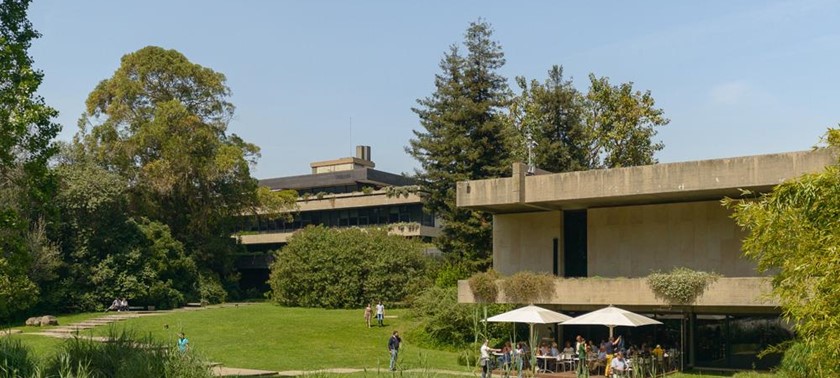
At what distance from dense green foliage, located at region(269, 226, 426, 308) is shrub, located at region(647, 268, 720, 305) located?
21.1 meters

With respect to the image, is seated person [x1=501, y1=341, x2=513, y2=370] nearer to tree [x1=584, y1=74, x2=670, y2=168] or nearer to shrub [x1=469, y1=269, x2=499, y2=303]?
shrub [x1=469, y1=269, x2=499, y2=303]

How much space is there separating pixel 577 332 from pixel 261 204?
30035mm

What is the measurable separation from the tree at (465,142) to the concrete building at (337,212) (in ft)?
43.3

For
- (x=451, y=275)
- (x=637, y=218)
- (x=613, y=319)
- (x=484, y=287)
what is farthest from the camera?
(x=451, y=275)

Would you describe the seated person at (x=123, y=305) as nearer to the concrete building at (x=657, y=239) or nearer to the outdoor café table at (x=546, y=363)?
the concrete building at (x=657, y=239)

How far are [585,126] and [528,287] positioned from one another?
68.5 feet

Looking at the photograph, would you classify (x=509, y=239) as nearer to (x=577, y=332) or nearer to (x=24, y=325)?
(x=577, y=332)

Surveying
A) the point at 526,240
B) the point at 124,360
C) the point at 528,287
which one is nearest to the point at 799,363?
the point at 528,287

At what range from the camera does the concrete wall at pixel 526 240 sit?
37.3 meters

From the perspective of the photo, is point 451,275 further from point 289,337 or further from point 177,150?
point 177,150

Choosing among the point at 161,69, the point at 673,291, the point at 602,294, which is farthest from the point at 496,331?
the point at 161,69

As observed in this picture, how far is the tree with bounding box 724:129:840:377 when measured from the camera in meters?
17.4

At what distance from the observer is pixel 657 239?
1344 inches

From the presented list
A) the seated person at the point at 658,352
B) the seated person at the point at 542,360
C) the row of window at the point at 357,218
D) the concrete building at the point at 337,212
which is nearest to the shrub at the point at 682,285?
the seated person at the point at 658,352
